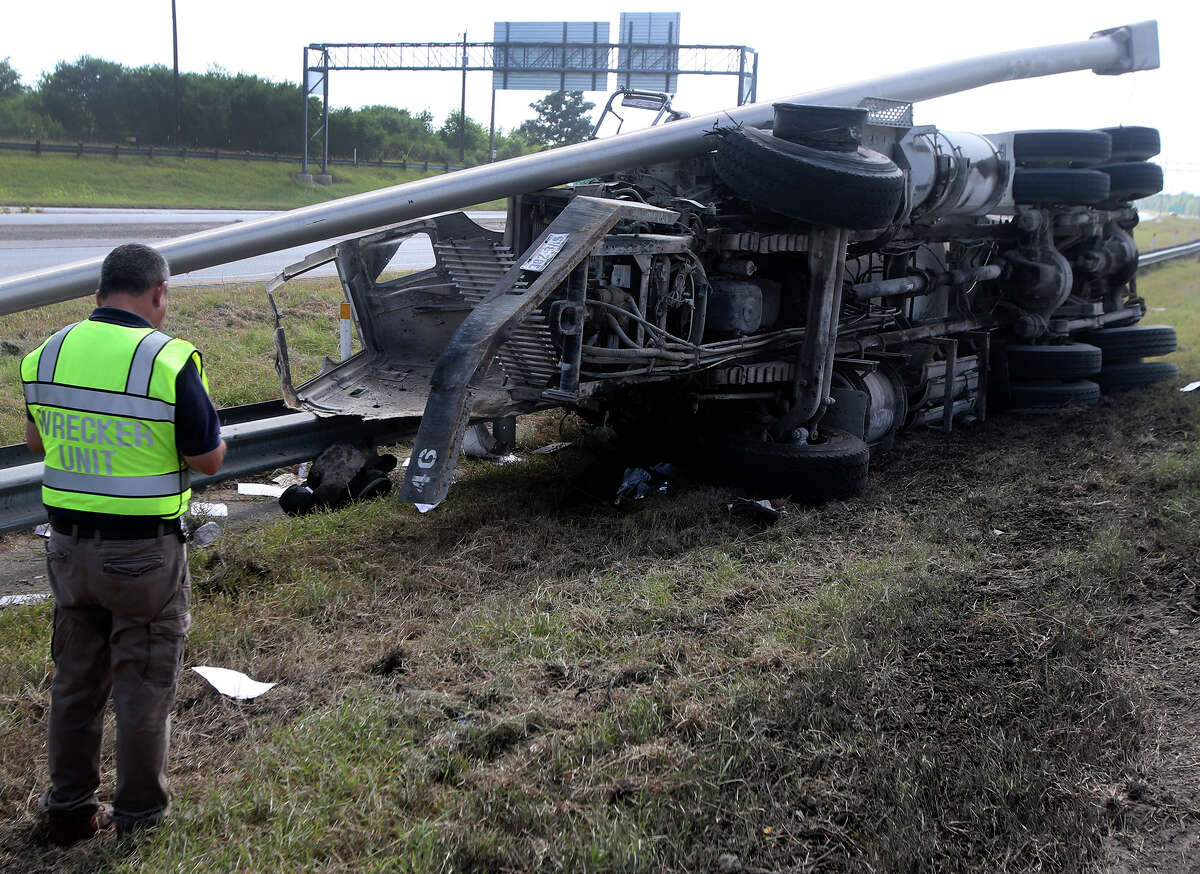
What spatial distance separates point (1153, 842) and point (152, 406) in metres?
3.08

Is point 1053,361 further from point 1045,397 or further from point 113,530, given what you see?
point 113,530

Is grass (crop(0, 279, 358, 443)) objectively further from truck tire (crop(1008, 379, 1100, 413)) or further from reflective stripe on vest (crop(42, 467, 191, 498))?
truck tire (crop(1008, 379, 1100, 413))

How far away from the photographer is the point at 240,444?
635cm

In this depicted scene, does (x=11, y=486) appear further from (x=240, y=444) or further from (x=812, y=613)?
Answer: (x=812, y=613)

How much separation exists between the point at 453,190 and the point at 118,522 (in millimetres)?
3456

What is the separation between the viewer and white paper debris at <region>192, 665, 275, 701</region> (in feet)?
13.1

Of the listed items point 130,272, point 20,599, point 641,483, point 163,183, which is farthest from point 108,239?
point 163,183

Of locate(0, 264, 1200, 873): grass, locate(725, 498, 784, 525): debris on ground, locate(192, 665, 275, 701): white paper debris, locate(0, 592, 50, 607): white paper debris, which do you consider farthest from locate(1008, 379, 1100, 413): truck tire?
locate(0, 592, 50, 607): white paper debris

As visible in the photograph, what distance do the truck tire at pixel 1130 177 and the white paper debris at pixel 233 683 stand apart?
9.80m

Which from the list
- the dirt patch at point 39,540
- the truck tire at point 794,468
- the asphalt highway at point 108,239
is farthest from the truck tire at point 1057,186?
the dirt patch at point 39,540

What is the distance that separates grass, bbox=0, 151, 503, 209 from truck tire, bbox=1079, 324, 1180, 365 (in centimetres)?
1778

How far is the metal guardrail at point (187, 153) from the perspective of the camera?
3400cm

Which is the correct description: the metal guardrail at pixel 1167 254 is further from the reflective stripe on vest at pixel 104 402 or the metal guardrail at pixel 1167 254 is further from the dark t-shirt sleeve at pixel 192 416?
the reflective stripe on vest at pixel 104 402

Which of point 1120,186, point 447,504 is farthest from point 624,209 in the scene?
point 1120,186
